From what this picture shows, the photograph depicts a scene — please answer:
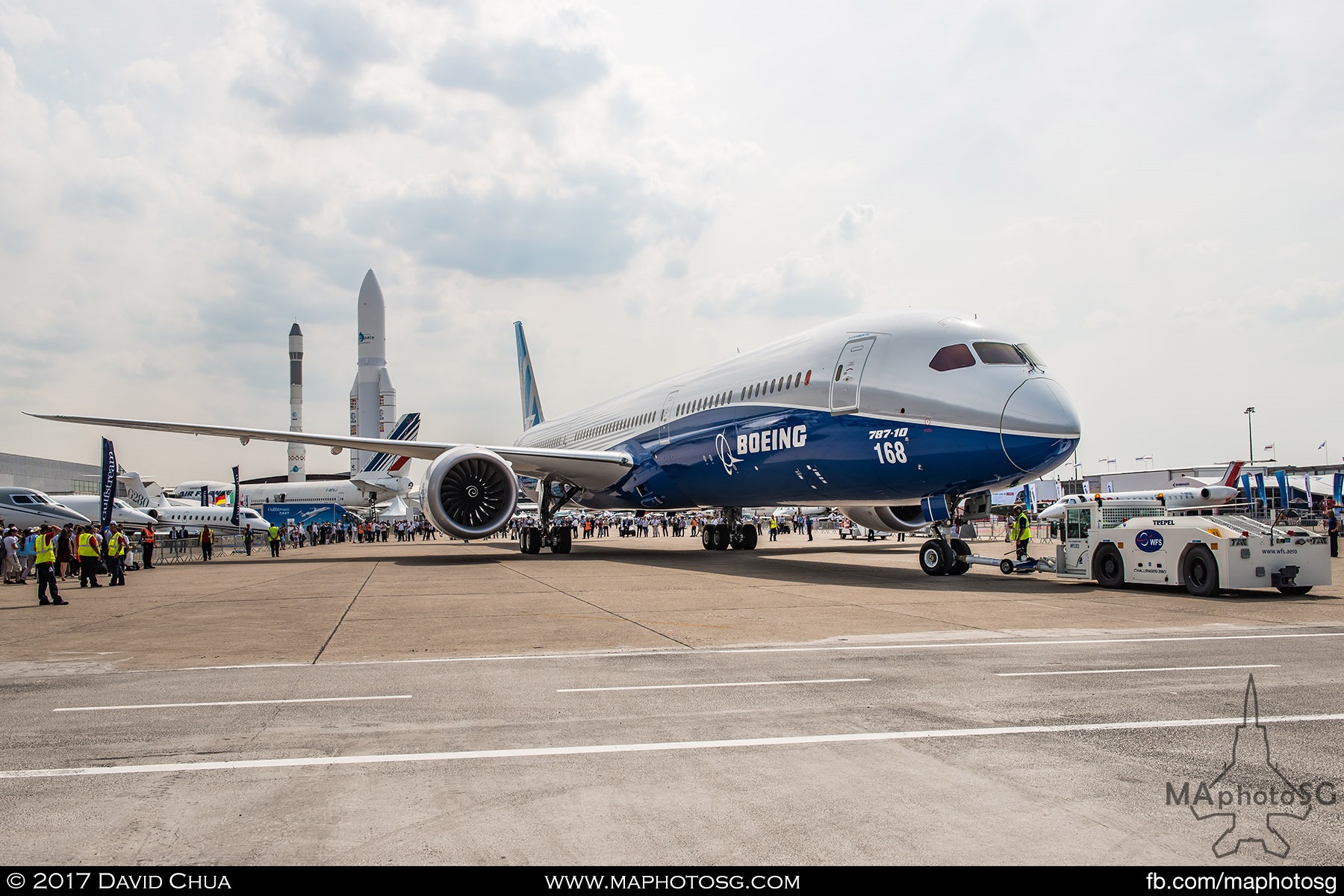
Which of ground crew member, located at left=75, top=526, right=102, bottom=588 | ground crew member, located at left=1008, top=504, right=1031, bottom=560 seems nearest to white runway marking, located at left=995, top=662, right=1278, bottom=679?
ground crew member, located at left=1008, top=504, right=1031, bottom=560

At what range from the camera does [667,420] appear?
991 inches

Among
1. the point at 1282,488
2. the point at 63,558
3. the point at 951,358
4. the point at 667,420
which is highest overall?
the point at 951,358

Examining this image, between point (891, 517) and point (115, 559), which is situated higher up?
point (891, 517)

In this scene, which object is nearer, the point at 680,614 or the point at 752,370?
the point at 680,614

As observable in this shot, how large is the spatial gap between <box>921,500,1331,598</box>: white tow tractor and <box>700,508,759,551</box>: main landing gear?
15.5 meters

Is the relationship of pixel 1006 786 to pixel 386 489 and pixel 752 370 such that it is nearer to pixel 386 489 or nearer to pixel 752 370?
pixel 752 370

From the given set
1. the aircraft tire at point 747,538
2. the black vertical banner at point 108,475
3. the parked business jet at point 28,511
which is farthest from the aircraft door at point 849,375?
the parked business jet at point 28,511

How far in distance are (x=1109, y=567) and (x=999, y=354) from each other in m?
4.35

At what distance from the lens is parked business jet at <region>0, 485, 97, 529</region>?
37469 millimetres

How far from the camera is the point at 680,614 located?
499 inches

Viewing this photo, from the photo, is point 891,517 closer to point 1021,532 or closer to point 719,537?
point 1021,532

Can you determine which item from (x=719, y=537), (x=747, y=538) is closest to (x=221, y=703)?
(x=719, y=537)

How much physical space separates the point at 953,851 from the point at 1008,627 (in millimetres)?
7840
